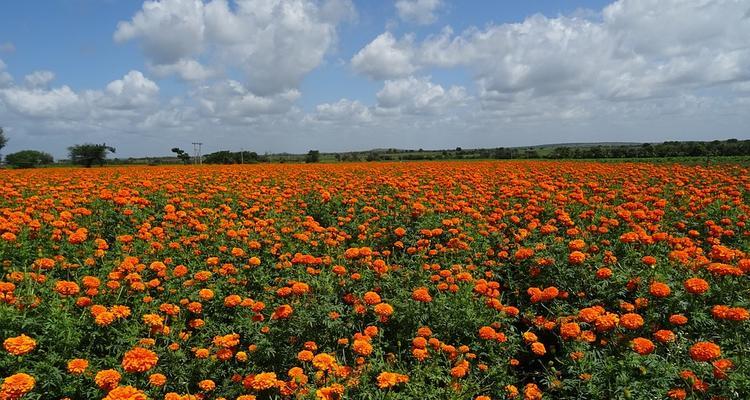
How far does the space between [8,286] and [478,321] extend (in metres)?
3.93

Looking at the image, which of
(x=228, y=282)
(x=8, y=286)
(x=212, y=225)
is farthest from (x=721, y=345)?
(x=212, y=225)

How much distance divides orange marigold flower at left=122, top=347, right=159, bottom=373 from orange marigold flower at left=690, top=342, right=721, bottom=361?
3.59 metres

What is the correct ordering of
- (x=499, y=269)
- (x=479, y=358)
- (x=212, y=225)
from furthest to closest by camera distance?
1. (x=212, y=225)
2. (x=499, y=269)
3. (x=479, y=358)

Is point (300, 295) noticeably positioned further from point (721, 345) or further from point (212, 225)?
point (721, 345)

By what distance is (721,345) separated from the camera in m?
3.41

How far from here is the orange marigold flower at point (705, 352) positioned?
2.79m

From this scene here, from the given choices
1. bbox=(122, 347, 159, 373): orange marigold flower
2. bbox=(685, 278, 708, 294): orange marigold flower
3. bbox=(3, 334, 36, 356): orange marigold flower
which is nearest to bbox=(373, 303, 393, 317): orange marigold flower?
bbox=(122, 347, 159, 373): orange marigold flower

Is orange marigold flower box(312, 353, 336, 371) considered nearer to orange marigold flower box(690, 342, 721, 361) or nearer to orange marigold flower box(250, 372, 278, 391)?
orange marigold flower box(250, 372, 278, 391)

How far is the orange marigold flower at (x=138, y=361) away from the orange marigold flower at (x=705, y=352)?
359 centimetres

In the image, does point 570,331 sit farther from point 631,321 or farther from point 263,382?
point 263,382

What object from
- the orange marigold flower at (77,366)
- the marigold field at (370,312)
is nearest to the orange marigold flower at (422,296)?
the marigold field at (370,312)

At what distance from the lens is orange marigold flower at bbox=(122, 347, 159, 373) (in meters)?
2.81

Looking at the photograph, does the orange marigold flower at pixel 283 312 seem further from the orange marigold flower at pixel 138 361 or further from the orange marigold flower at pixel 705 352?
the orange marigold flower at pixel 705 352

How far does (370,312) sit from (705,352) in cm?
261
